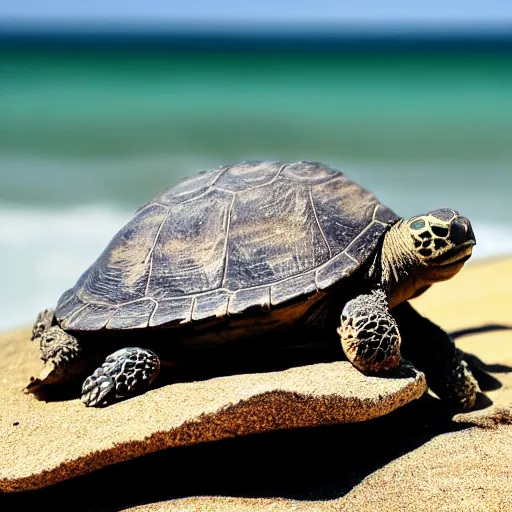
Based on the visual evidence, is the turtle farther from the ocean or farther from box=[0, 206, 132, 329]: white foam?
the ocean

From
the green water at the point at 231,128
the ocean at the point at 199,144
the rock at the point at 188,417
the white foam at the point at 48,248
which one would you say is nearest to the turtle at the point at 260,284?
the rock at the point at 188,417

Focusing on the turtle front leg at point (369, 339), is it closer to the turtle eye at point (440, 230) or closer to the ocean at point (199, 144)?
the turtle eye at point (440, 230)

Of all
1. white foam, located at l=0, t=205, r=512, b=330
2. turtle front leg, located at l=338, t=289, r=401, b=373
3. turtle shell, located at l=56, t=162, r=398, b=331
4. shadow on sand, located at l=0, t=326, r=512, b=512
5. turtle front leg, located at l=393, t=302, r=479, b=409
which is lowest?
white foam, located at l=0, t=205, r=512, b=330

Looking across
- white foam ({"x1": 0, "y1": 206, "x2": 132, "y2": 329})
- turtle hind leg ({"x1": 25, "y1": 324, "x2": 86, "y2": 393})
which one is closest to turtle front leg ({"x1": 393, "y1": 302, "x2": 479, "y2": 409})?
turtle hind leg ({"x1": 25, "y1": 324, "x2": 86, "y2": 393})

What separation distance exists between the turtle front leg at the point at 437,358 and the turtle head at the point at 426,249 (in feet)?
1.31

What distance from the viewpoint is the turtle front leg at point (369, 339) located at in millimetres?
3508

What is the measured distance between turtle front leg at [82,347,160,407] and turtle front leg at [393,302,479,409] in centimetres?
170

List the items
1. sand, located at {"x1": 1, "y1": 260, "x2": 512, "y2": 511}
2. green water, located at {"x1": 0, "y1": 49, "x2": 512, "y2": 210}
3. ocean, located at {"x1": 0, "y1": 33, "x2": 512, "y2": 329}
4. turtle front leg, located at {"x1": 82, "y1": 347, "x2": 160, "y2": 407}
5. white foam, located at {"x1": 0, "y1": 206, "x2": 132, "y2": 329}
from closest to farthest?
sand, located at {"x1": 1, "y1": 260, "x2": 512, "y2": 511}, turtle front leg, located at {"x1": 82, "y1": 347, "x2": 160, "y2": 407}, white foam, located at {"x1": 0, "y1": 206, "x2": 132, "y2": 329}, ocean, located at {"x1": 0, "y1": 33, "x2": 512, "y2": 329}, green water, located at {"x1": 0, "y1": 49, "x2": 512, "y2": 210}

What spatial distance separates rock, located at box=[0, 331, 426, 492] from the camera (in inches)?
124

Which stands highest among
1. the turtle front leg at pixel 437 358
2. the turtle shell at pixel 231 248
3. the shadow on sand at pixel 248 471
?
the turtle shell at pixel 231 248

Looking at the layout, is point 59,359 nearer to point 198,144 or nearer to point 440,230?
point 440,230

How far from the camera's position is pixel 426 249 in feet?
12.5

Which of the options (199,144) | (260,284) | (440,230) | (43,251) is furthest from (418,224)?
(199,144)

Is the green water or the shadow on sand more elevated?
the green water
